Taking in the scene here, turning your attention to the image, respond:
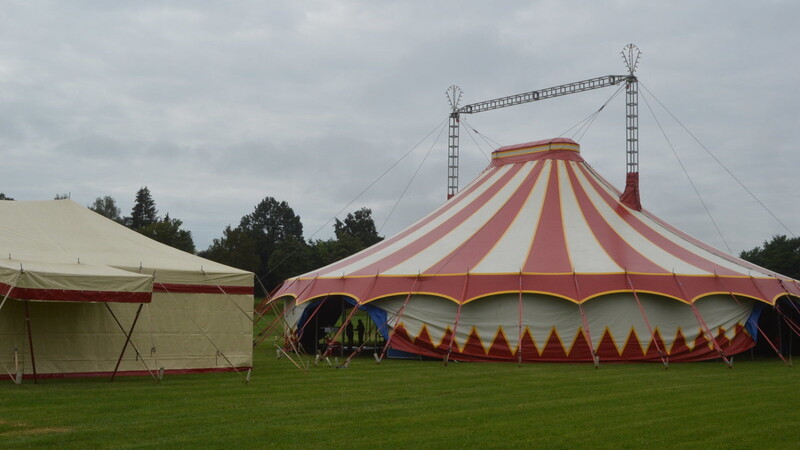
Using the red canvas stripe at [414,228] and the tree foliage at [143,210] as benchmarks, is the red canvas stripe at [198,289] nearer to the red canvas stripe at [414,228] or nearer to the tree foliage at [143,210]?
the red canvas stripe at [414,228]

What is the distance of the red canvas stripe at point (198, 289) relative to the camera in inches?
431

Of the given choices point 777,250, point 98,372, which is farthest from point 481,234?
point 777,250

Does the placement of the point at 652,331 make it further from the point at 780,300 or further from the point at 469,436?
the point at 469,436

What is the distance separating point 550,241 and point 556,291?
4.90 feet

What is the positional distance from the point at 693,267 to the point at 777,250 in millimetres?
42281

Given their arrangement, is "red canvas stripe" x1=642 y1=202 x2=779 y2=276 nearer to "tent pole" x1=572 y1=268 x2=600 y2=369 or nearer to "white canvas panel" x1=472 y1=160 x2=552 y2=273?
"white canvas panel" x1=472 y1=160 x2=552 y2=273

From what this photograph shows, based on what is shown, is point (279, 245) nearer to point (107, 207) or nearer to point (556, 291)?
point (107, 207)

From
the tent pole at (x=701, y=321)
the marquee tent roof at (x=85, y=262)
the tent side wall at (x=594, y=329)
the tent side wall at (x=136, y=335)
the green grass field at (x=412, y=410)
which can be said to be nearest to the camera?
A: the green grass field at (x=412, y=410)

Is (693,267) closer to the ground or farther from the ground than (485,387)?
farther from the ground

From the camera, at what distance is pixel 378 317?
14180 millimetres

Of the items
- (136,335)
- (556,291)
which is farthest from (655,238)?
(136,335)

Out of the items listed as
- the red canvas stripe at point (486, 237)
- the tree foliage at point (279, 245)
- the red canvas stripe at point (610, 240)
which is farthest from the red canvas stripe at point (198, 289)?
the tree foliage at point (279, 245)

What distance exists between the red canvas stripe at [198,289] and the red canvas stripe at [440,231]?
3.35 m

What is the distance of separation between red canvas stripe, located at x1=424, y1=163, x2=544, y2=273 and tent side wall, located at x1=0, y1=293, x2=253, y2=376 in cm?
378
